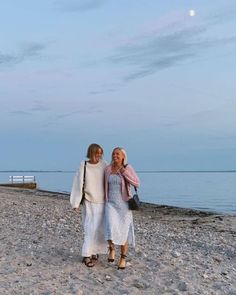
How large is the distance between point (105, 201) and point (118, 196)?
0.85 ft

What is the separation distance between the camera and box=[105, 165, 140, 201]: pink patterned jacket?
27.4 ft

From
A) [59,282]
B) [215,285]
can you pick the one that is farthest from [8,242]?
[215,285]

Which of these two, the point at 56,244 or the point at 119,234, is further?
the point at 56,244

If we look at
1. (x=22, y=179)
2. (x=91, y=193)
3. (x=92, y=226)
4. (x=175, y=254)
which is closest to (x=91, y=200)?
(x=91, y=193)

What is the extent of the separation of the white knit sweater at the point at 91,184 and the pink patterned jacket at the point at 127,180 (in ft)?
0.40

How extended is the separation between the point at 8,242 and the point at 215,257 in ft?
14.7

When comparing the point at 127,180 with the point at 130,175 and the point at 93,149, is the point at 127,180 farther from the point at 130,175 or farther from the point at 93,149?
the point at 93,149

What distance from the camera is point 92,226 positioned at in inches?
336

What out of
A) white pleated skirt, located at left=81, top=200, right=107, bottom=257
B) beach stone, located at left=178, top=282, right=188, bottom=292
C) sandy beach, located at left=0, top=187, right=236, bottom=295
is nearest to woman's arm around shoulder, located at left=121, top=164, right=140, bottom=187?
white pleated skirt, located at left=81, top=200, right=107, bottom=257

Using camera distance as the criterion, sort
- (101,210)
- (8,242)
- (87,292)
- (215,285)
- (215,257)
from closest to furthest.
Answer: (87,292) → (215,285) → (101,210) → (215,257) → (8,242)

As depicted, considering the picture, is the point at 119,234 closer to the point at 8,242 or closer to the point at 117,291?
the point at 117,291

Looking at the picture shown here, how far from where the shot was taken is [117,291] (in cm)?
746

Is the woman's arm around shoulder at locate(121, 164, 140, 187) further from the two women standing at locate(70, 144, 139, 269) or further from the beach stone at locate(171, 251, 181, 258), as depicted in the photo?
the beach stone at locate(171, 251, 181, 258)

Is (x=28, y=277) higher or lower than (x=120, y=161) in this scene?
lower
